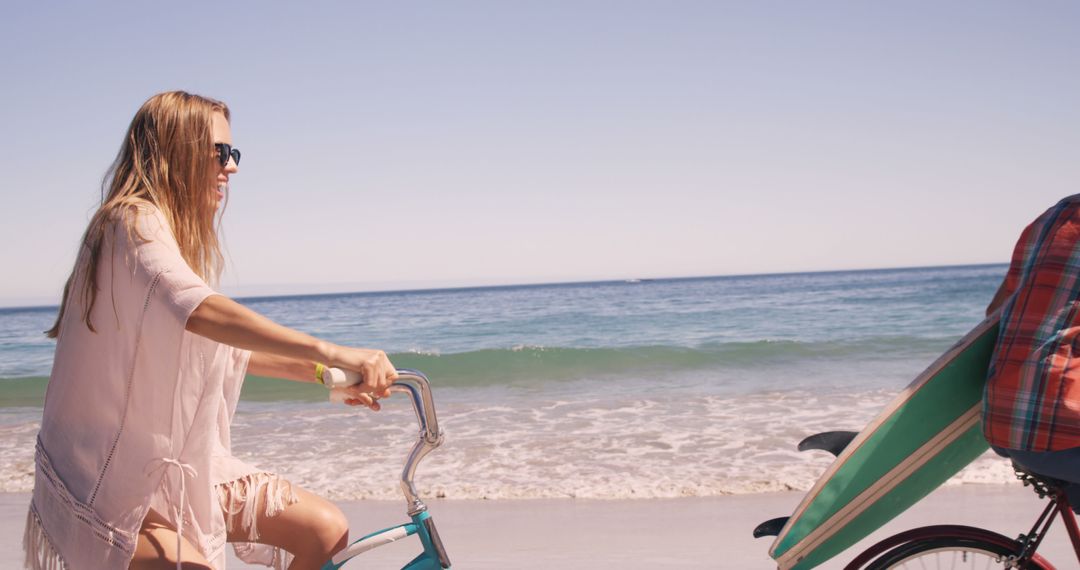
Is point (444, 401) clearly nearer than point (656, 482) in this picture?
No

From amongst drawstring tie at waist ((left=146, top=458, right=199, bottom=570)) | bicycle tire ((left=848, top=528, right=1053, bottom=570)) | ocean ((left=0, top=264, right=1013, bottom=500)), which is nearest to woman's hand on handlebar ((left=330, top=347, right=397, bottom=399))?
drawstring tie at waist ((left=146, top=458, right=199, bottom=570))

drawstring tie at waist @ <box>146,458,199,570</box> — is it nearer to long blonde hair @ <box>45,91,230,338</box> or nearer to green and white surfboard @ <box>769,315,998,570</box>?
long blonde hair @ <box>45,91,230,338</box>

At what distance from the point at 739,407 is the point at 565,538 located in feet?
17.3

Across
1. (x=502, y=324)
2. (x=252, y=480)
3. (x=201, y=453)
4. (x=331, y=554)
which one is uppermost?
(x=201, y=453)

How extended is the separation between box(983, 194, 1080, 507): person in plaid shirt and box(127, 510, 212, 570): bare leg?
5.81 feet

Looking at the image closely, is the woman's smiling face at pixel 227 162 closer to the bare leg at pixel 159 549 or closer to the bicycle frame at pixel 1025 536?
the bare leg at pixel 159 549

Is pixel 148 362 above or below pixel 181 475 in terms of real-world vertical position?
above

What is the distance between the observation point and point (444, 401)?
11422 millimetres

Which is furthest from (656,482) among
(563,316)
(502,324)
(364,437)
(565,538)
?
(563,316)

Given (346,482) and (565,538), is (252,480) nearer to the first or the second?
(565,538)

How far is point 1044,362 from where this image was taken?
72.2 inches

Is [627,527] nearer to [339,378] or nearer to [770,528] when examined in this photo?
[770,528]

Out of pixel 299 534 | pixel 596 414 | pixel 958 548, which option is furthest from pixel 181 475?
pixel 596 414

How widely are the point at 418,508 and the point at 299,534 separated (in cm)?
32
